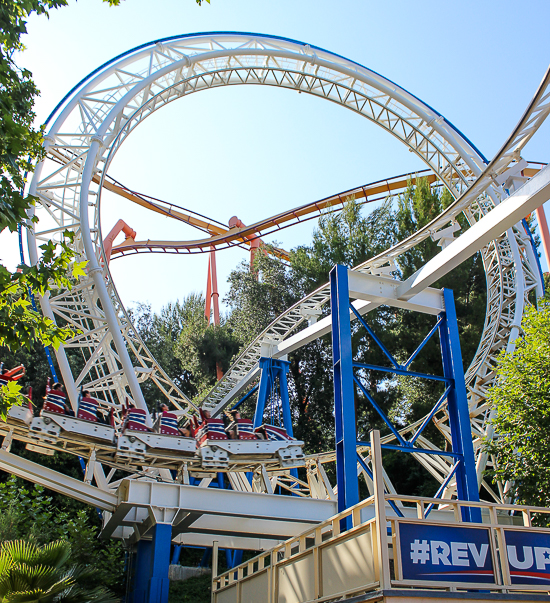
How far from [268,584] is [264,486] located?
5598 mm

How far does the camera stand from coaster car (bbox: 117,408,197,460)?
11281 mm

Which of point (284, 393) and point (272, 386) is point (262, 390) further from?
point (284, 393)

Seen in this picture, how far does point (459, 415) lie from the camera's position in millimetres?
9180

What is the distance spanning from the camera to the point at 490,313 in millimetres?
16297

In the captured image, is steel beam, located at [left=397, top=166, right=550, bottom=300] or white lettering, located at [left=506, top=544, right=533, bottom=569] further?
steel beam, located at [left=397, top=166, right=550, bottom=300]

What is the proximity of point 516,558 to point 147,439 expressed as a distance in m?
7.61

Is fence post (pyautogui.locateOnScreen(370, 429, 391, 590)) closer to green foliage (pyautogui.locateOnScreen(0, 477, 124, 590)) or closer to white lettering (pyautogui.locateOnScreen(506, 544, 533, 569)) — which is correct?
white lettering (pyautogui.locateOnScreen(506, 544, 533, 569))

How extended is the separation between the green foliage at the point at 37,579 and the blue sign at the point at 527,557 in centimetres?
455

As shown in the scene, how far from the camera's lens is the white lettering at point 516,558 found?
212 inches

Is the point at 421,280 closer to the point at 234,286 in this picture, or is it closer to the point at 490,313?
the point at 490,313

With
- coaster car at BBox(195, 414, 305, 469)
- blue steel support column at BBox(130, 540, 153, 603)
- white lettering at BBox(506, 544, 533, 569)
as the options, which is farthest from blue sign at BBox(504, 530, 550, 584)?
coaster car at BBox(195, 414, 305, 469)

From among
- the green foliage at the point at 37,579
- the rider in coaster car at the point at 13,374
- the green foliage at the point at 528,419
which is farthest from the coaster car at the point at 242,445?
the green foliage at the point at 37,579

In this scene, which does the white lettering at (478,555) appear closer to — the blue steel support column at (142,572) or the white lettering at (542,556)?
the white lettering at (542,556)

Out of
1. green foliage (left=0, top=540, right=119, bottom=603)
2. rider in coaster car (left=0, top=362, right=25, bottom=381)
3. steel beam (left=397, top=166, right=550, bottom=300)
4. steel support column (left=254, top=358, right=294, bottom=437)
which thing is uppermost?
steel support column (left=254, top=358, right=294, bottom=437)
